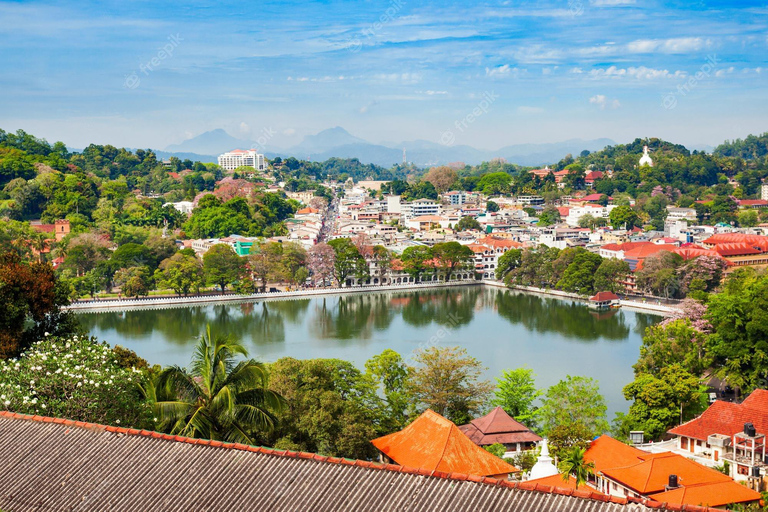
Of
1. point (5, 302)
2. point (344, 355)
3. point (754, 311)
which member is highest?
point (5, 302)

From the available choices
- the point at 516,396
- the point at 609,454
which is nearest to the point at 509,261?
the point at 516,396

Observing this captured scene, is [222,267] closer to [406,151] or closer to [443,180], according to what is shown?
[443,180]

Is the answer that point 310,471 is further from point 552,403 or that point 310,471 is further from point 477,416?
point 477,416

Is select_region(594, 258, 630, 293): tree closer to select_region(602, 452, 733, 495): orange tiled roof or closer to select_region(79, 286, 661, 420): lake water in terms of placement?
select_region(79, 286, 661, 420): lake water

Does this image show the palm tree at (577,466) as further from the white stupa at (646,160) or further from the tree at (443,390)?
the white stupa at (646,160)

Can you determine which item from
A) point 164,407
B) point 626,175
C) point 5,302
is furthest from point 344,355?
point 626,175

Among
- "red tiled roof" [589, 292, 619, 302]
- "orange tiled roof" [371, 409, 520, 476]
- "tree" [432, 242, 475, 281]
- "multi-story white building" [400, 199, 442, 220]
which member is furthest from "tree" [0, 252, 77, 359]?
"multi-story white building" [400, 199, 442, 220]

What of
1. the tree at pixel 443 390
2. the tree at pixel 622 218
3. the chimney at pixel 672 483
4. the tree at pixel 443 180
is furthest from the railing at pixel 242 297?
the tree at pixel 443 180
